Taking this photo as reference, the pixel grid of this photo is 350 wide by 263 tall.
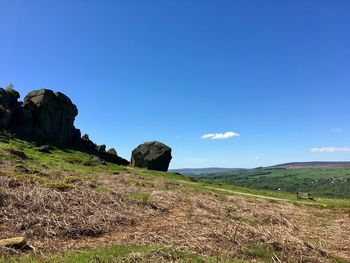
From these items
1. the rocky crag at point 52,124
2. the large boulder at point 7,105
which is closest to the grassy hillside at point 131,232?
the large boulder at point 7,105

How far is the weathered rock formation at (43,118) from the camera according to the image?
78.0 metres

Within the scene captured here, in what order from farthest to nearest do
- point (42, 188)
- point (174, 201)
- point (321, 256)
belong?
1. point (174, 201)
2. point (42, 188)
3. point (321, 256)

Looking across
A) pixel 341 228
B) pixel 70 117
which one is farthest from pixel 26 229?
pixel 70 117

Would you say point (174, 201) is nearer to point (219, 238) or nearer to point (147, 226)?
point (147, 226)

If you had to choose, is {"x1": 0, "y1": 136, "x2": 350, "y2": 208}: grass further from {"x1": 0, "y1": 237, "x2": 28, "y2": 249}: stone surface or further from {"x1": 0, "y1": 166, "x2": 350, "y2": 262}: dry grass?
{"x1": 0, "y1": 237, "x2": 28, "y2": 249}: stone surface

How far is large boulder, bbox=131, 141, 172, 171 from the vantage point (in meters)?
86.2

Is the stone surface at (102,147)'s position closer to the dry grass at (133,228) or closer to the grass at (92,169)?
the grass at (92,169)

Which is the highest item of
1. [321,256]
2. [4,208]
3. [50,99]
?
[50,99]

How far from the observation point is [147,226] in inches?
893

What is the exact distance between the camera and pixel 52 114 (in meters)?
86.7

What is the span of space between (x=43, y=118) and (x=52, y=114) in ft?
7.79

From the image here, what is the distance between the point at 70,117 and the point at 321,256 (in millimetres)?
80566

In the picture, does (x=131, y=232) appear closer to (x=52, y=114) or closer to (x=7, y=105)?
(x=7, y=105)

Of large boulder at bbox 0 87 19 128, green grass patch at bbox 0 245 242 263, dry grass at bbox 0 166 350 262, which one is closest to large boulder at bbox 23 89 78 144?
large boulder at bbox 0 87 19 128
